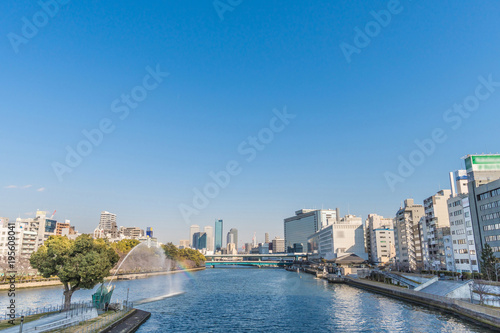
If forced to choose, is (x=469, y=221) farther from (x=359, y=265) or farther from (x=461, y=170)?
(x=359, y=265)

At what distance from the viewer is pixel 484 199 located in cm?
7875

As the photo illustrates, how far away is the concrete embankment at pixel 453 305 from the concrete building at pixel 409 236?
51.9 metres

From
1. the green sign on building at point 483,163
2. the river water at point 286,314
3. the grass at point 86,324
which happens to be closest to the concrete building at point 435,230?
the green sign on building at point 483,163

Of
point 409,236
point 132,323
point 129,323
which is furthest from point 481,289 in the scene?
point 409,236

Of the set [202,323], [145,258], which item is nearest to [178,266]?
[145,258]

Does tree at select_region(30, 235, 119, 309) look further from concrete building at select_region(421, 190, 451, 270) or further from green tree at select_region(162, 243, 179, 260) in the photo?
green tree at select_region(162, 243, 179, 260)

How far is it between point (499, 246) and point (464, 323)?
3676 cm

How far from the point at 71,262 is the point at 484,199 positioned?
289ft

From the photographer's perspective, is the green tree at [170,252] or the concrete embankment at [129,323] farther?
the green tree at [170,252]

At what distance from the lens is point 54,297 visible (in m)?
68.9

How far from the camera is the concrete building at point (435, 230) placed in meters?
105

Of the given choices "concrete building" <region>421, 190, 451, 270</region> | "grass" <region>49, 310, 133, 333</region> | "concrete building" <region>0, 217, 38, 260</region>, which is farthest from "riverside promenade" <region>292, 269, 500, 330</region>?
"concrete building" <region>0, 217, 38, 260</region>

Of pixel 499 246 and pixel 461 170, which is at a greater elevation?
pixel 461 170

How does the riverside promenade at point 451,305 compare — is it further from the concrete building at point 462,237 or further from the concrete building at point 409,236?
the concrete building at point 409,236
